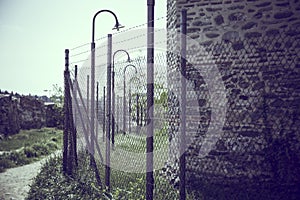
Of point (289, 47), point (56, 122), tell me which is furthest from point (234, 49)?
point (56, 122)

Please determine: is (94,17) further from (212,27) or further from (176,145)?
(176,145)

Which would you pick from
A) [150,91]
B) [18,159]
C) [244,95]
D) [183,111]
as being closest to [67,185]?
[150,91]

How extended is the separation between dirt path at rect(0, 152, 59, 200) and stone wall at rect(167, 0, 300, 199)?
9.48 ft

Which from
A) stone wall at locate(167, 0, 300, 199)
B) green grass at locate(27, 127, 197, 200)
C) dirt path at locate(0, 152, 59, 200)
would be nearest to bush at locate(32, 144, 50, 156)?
dirt path at locate(0, 152, 59, 200)

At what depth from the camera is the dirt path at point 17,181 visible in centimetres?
583

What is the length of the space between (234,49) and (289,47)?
0.91 metres

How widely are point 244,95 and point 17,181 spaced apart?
500 centimetres

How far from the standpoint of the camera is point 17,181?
6.96 metres

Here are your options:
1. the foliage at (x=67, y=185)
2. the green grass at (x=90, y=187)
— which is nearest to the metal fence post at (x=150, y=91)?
the green grass at (x=90, y=187)

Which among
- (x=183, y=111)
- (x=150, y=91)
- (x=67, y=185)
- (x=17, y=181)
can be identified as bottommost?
(x=17, y=181)

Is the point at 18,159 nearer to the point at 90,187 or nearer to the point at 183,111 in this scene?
the point at 90,187

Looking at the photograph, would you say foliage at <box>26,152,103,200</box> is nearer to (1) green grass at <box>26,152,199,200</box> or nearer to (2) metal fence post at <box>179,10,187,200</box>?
(1) green grass at <box>26,152,199,200</box>

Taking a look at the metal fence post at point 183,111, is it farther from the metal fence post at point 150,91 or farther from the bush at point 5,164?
the bush at point 5,164

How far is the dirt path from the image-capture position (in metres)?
5.83
